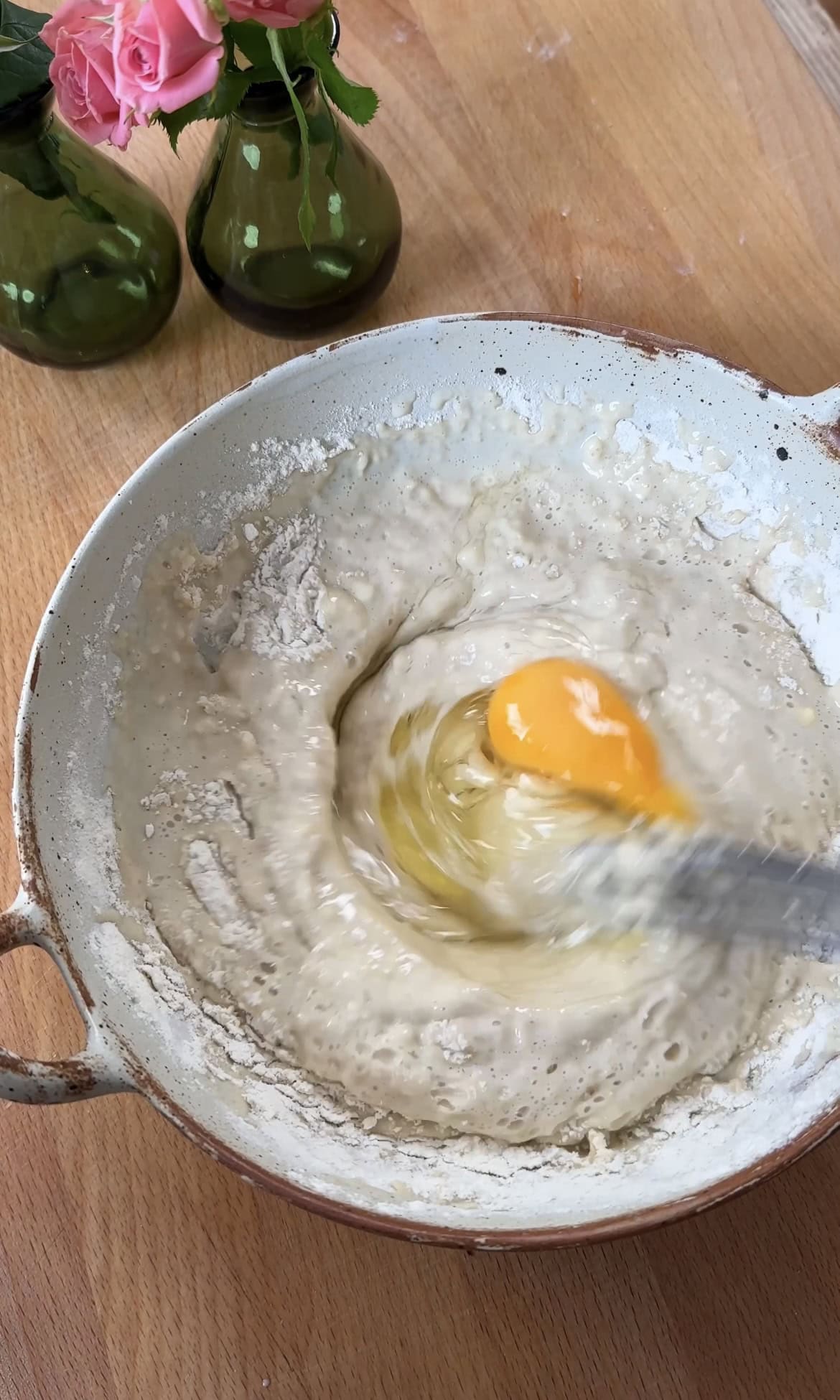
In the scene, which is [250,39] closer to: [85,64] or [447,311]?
[85,64]

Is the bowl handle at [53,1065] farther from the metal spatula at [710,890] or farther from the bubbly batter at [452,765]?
the metal spatula at [710,890]

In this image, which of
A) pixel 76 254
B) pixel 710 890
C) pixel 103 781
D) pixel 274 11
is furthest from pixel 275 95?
pixel 710 890

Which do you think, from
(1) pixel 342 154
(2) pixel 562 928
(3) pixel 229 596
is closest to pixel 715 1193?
(2) pixel 562 928

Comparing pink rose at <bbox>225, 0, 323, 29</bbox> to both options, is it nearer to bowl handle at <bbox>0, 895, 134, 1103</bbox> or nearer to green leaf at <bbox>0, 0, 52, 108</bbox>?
green leaf at <bbox>0, 0, 52, 108</bbox>

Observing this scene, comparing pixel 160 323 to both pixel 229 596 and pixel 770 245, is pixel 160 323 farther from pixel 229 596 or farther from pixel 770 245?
pixel 770 245

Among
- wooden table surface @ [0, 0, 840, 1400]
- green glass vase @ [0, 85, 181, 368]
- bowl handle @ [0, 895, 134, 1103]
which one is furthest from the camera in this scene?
green glass vase @ [0, 85, 181, 368]

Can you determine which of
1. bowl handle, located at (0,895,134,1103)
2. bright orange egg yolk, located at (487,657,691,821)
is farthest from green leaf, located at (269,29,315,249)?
bowl handle, located at (0,895,134,1103)

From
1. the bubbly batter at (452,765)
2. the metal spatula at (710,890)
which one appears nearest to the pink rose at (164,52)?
the bubbly batter at (452,765)
